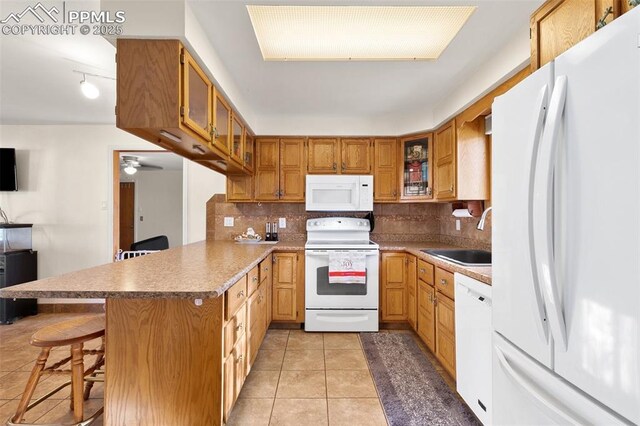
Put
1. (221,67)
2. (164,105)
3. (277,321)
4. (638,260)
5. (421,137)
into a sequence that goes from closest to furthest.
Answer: (638,260) → (164,105) → (221,67) → (277,321) → (421,137)

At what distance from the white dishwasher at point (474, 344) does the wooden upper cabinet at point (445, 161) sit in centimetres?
117

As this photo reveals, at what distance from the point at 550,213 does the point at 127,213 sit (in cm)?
789

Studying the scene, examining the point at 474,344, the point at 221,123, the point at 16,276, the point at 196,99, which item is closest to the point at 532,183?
the point at 474,344

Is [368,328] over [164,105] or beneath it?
beneath

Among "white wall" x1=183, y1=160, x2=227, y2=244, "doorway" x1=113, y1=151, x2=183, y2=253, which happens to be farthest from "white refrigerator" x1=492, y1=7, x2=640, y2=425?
"doorway" x1=113, y1=151, x2=183, y2=253

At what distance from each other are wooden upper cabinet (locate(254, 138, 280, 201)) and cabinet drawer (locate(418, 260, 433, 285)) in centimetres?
173

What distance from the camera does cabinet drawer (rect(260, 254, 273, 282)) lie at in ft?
8.22

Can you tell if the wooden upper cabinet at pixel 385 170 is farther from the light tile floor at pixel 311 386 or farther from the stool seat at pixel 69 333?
the stool seat at pixel 69 333

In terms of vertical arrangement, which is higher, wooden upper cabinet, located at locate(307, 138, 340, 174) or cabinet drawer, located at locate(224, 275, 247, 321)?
wooden upper cabinet, located at locate(307, 138, 340, 174)

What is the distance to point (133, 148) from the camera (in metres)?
3.70

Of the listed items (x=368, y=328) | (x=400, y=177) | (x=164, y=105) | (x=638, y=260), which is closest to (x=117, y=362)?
(x=164, y=105)

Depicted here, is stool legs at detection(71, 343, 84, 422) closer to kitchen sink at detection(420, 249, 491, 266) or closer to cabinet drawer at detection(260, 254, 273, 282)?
cabinet drawer at detection(260, 254, 273, 282)

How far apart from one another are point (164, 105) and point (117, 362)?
1.26 metres

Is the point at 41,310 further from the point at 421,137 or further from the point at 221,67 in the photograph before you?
the point at 421,137
